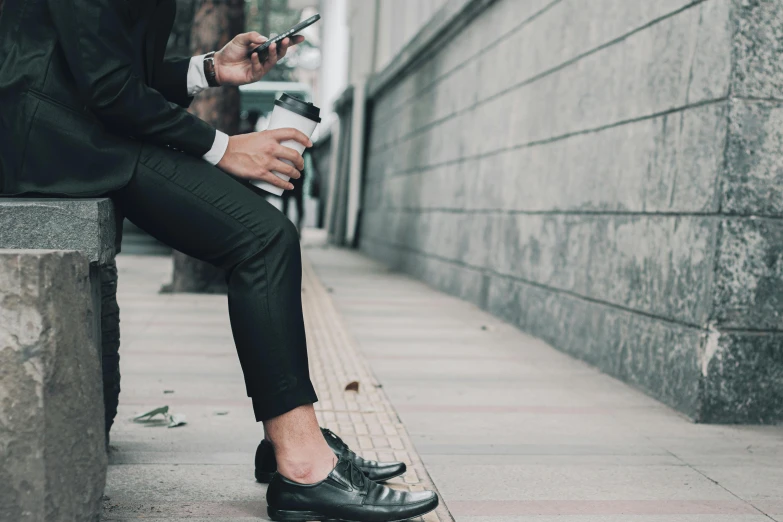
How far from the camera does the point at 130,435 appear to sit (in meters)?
3.61

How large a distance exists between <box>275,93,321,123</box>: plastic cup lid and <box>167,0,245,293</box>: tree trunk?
5.76 metres

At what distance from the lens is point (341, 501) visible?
2596 millimetres

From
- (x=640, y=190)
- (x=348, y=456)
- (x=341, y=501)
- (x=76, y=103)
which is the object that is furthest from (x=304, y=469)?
(x=640, y=190)

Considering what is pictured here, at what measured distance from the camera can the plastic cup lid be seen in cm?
262

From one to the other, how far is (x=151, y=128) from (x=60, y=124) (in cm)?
21

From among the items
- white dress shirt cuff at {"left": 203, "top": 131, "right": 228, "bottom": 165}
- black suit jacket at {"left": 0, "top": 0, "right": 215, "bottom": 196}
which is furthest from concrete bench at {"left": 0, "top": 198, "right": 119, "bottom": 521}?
white dress shirt cuff at {"left": 203, "top": 131, "right": 228, "bottom": 165}

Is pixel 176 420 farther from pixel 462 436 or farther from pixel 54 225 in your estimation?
pixel 54 225

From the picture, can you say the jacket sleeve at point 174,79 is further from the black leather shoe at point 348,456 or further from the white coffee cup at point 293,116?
the black leather shoe at point 348,456

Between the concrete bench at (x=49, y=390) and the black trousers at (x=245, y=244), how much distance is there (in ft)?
1.09

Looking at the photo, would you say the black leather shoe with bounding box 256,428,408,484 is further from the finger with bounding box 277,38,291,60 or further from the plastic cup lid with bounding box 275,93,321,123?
the finger with bounding box 277,38,291,60

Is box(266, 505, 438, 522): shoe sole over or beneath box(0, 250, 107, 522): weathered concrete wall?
beneath

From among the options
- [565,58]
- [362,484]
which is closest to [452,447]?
[362,484]

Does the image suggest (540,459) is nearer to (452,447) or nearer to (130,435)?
(452,447)

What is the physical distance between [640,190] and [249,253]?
2747 mm
